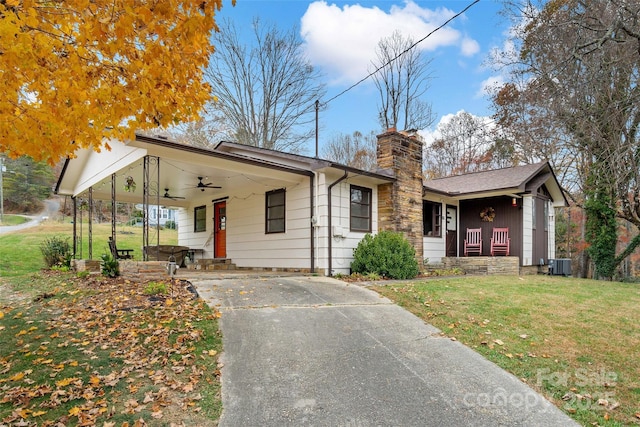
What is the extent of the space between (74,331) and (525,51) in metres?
13.0

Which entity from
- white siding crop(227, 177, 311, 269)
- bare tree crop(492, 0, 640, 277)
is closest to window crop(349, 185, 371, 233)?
white siding crop(227, 177, 311, 269)

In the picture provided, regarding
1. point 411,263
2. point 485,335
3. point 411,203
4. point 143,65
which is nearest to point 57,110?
point 143,65

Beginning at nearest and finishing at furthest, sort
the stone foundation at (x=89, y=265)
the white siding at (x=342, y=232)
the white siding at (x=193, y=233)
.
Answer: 1. the white siding at (x=342, y=232)
2. the stone foundation at (x=89, y=265)
3. the white siding at (x=193, y=233)

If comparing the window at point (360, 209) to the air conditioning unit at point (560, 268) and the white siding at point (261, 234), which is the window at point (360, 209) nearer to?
the white siding at point (261, 234)

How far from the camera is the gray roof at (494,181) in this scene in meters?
12.2

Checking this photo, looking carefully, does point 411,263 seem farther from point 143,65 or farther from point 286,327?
point 143,65

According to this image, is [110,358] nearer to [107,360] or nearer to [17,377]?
[107,360]

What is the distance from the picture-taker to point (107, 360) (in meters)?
3.81

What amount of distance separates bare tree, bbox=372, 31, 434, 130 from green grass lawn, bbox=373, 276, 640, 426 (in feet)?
50.2

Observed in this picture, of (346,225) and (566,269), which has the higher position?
(346,225)

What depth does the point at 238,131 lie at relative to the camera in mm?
20531

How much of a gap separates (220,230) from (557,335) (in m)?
10.6

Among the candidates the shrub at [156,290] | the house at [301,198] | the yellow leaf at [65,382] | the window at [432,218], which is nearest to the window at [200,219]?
the house at [301,198]

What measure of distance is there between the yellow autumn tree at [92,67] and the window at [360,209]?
240 inches
